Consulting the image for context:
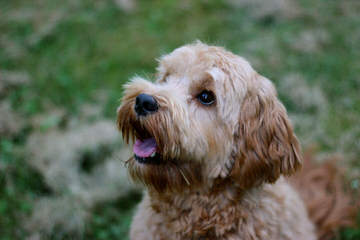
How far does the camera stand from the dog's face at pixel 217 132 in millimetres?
2688

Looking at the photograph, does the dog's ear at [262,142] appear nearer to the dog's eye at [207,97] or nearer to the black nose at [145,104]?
the dog's eye at [207,97]

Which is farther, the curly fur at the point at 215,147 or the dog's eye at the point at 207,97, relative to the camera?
the dog's eye at the point at 207,97

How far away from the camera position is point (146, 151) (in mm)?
2719

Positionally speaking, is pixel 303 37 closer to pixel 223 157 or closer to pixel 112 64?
pixel 112 64

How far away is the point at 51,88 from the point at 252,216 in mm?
3809

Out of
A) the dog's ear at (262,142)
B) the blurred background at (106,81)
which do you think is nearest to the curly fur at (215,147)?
the dog's ear at (262,142)

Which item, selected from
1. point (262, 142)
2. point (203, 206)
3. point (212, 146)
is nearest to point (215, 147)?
point (212, 146)

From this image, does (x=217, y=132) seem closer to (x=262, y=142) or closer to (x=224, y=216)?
(x=262, y=142)

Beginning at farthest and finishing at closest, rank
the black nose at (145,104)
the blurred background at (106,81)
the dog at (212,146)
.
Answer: the blurred background at (106,81) → the dog at (212,146) → the black nose at (145,104)

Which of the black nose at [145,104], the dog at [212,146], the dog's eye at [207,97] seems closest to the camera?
the black nose at [145,104]

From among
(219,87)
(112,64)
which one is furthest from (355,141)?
(112,64)

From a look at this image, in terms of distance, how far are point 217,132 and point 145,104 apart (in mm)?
608

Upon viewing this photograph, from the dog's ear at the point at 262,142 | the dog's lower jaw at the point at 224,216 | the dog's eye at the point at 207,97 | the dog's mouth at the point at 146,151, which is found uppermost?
the dog's eye at the point at 207,97

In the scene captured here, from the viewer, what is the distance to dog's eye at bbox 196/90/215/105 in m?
2.81
